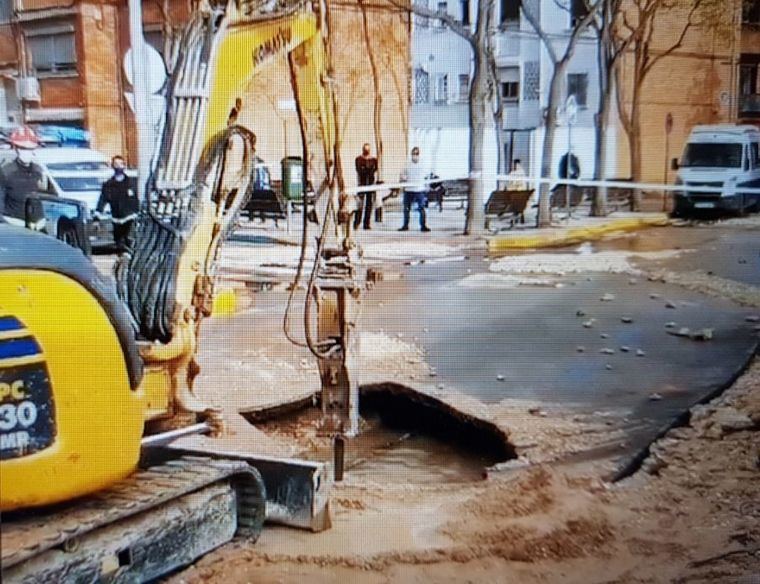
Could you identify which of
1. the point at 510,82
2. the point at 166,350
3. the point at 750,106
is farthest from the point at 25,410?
the point at 750,106

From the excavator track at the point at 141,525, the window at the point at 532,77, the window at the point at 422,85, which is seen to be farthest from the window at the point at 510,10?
the excavator track at the point at 141,525

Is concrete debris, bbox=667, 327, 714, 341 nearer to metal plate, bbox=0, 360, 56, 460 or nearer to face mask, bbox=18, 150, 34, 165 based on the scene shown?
face mask, bbox=18, 150, 34, 165

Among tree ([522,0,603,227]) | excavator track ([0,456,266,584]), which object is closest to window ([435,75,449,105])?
tree ([522,0,603,227])

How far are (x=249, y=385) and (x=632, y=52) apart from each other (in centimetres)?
148

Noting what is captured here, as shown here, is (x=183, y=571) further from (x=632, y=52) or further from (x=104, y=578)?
(x=632, y=52)

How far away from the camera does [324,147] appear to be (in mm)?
2674

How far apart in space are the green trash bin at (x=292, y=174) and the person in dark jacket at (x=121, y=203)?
39 cm

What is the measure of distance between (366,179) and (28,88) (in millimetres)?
881

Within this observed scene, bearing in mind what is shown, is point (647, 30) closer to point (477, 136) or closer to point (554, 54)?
point (554, 54)

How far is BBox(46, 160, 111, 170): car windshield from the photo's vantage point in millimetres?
2613

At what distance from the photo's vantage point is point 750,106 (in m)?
2.61

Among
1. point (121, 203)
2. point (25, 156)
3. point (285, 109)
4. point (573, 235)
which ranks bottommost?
point (573, 235)

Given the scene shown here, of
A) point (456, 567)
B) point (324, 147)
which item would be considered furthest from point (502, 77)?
point (456, 567)

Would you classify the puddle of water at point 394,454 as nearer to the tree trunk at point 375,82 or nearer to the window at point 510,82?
the tree trunk at point 375,82
